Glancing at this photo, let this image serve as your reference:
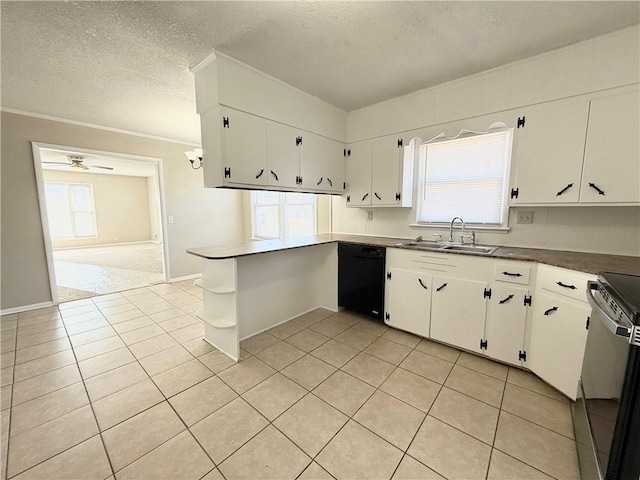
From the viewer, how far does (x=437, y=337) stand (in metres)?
2.54

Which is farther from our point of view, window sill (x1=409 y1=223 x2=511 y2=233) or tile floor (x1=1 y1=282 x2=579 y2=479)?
window sill (x1=409 y1=223 x2=511 y2=233)

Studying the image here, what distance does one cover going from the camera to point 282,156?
9.27 feet

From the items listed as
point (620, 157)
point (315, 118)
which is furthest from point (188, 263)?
point (620, 157)

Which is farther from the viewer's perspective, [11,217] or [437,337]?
[11,217]

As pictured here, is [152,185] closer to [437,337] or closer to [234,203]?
[234,203]

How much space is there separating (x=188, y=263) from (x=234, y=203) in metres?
1.58

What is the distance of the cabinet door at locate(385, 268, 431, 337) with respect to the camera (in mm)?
2586

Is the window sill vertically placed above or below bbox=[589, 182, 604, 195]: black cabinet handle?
below

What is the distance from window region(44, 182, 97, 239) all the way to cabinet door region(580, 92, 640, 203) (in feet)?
37.1

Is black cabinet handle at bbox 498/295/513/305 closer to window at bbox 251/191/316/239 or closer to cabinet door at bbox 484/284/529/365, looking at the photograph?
cabinet door at bbox 484/284/529/365

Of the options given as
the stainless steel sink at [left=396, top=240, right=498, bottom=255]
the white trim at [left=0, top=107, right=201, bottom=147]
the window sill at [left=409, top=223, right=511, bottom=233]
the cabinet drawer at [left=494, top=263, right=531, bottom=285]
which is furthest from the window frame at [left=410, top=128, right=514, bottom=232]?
the white trim at [left=0, top=107, right=201, bottom=147]

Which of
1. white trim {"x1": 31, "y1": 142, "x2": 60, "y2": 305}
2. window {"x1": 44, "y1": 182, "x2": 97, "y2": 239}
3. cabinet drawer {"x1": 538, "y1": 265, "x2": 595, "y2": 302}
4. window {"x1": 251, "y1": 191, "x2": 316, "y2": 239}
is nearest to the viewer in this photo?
cabinet drawer {"x1": 538, "y1": 265, "x2": 595, "y2": 302}

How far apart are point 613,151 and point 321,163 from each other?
8.31 feet

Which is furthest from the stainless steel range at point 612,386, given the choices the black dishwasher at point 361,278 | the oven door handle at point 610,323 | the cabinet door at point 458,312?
the black dishwasher at point 361,278
